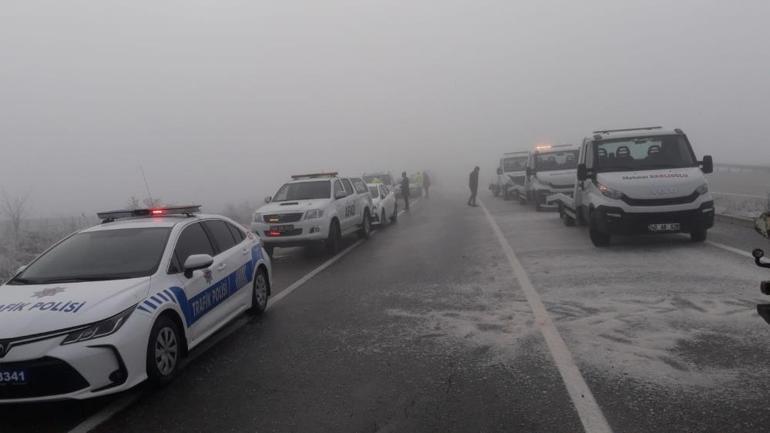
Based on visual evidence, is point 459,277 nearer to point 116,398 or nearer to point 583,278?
point 583,278

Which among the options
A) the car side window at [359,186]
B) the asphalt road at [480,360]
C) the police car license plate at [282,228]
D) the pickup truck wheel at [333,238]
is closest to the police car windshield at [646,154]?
the asphalt road at [480,360]

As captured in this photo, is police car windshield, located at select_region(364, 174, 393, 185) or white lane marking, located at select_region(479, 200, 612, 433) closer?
white lane marking, located at select_region(479, 200, 612, 433)

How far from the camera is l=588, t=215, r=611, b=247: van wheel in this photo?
1156 centimetres

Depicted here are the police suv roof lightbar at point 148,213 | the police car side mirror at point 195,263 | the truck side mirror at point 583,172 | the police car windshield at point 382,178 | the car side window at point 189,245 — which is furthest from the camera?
the police car windshield at point 382,178

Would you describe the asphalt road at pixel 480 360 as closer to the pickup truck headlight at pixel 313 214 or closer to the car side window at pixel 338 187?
the pickup truck headlight at pixel 313 214

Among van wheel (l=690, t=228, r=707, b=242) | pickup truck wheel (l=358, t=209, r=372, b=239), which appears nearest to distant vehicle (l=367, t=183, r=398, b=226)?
pickup truck wheel (l=358, t=209, r=372, b=239)

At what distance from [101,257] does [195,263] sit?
0.95 metres

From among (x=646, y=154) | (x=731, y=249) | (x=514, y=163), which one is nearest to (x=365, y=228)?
(x=646, y=154)

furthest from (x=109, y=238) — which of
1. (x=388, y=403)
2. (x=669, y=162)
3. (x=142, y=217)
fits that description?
(x=669, y=162)

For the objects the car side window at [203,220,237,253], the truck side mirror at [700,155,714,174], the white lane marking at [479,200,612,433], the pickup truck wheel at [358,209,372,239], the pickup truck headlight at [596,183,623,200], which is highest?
the truck side mirror at [700,155,714,174]

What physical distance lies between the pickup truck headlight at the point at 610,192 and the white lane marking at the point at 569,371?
351 centimetres

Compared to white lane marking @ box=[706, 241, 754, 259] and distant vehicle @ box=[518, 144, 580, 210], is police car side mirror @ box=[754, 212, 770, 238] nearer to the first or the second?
white lane marking @ box=[706, 241, 754, 259]

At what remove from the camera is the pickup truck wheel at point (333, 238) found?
42.8 ft

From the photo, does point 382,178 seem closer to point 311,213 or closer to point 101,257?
point 311,213
